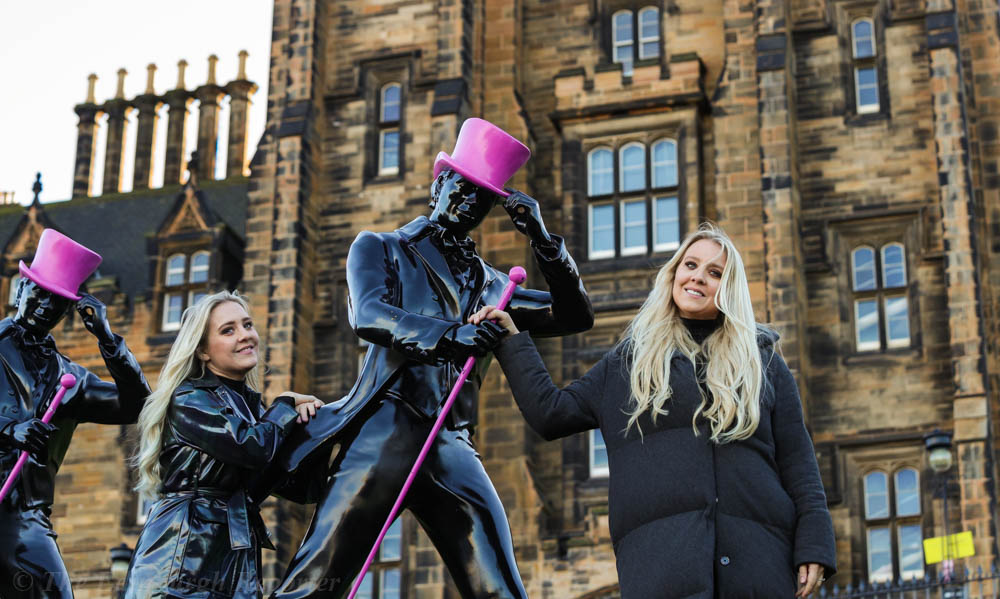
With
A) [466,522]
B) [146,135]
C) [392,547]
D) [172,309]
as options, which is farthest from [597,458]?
[466,522]

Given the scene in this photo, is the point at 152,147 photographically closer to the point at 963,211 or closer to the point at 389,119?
the point at 389,119

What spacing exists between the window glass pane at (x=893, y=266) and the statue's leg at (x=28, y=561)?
59.0ft

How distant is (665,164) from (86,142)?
639 inches

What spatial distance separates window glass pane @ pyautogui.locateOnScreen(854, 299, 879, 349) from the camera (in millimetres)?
23203

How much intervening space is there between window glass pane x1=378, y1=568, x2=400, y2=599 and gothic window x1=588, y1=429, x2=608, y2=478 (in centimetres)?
305

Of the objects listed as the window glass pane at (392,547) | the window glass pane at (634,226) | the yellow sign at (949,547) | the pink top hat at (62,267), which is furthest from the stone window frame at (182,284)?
the pink top hat at (62,267)

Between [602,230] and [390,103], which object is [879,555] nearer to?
[602,230]

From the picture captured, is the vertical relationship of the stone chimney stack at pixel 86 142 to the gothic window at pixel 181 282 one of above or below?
above

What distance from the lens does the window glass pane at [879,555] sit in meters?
21.8

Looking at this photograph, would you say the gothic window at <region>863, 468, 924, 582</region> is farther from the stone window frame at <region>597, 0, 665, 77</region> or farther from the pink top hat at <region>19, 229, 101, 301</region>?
the pink top hat at <region>19, 229, 101, 301</region>

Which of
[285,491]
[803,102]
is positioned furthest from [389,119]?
[285,491]

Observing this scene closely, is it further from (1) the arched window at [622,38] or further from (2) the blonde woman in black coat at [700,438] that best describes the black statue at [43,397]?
(1) the arched window at [622,38]

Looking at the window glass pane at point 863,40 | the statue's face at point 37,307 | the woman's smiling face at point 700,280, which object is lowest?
the woman's smiling face at point 700,280

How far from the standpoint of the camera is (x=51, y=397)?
7.34m
